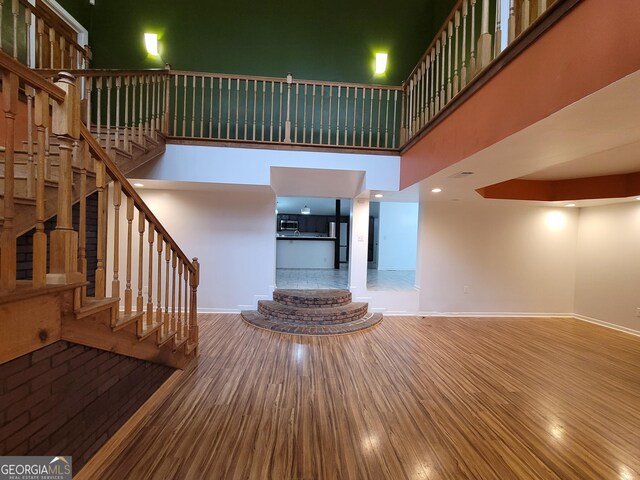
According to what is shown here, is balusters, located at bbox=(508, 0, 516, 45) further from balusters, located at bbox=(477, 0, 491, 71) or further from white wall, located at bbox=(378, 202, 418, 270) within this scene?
white wall, located at bbox=(378, 202, 418, 270)

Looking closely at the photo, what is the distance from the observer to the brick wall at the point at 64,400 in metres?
1.20

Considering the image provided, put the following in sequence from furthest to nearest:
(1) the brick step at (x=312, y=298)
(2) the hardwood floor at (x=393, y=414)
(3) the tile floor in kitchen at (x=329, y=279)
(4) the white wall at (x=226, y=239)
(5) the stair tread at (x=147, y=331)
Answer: (3) the tile floor in kitchen at (x=329, y=279) → (4) the white wall at (x=226, y=239) → (1) the brick step at (x=312, y=298) → (5) the stair tread at (x=147, y=331) → (2) the hardwood floor at (x=393, y=414)

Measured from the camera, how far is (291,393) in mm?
2375

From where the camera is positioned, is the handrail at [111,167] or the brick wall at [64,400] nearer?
the brick wall at [64,400]

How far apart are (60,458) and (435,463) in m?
2.10

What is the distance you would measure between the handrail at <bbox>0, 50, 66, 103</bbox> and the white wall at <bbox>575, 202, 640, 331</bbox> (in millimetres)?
6821

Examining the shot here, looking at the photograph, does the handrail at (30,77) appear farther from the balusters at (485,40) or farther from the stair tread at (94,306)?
the balusters at (485,40)

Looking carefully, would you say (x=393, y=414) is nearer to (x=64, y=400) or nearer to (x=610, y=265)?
(x=64, y=400)

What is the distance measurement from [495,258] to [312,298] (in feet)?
11.6

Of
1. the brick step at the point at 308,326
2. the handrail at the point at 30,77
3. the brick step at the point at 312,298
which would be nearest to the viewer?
the handrail at the point at 30,77

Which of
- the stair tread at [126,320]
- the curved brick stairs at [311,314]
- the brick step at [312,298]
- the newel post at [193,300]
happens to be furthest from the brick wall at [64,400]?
the brick step at [312,298]

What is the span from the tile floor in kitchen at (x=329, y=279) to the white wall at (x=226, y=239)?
80 centimetres

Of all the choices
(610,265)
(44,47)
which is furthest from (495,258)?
(44,47)

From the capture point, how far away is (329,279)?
246 inches
